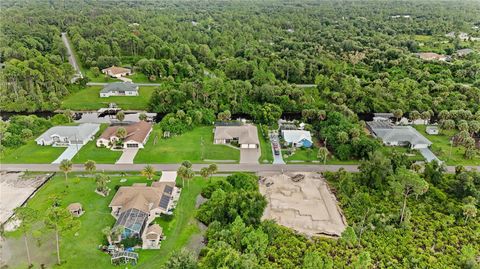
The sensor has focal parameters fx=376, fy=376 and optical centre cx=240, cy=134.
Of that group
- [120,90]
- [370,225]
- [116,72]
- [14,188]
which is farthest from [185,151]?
[116,72]

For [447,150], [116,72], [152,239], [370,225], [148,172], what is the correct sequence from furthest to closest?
1. [116,72]
2. [447,150]
3. [148,172]
4. [370,225]
5. [152,239]

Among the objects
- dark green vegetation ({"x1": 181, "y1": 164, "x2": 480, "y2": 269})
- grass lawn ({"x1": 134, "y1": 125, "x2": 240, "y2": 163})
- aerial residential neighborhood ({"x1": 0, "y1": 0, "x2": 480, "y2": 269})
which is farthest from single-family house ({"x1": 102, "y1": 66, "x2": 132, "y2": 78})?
dark green vegetation ({"x1": 181, "y1": 164, "x2": 480, "y2": 269})

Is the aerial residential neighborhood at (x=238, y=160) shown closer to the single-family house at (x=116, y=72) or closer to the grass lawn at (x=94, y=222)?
the grass lawn at (x=94, y=222)

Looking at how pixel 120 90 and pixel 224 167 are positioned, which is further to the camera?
→ pixel 120 90

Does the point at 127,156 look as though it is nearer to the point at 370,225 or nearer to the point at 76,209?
the point at 76,209

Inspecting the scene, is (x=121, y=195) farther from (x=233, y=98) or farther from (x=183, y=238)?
(x=233, y=98)

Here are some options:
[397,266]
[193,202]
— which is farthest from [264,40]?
[397,266]
